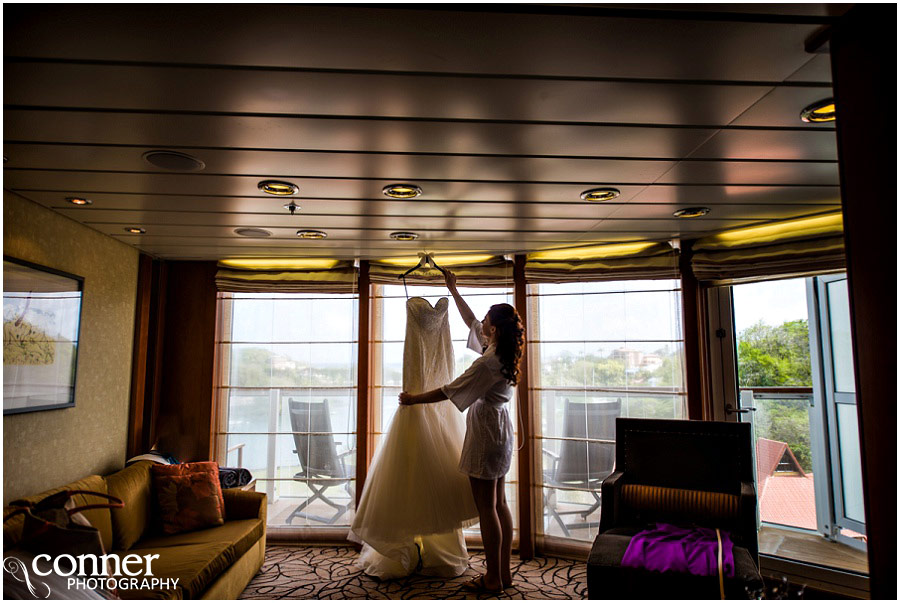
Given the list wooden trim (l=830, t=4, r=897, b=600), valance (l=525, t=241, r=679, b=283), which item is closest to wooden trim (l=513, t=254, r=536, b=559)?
valance (l=525, t=241, r=679, b=283)

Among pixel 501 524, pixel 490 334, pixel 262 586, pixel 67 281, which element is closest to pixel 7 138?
pixel 67 281

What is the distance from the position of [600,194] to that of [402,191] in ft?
3.38

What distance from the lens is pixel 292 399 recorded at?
443 centimetres

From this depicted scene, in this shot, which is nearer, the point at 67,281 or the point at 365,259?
Result: the point at 67,281

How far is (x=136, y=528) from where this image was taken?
316 cm

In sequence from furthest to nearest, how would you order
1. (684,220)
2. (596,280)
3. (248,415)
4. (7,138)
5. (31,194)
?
(248,415) < (596,280) < (684,220) < (31,194) < (7,138)

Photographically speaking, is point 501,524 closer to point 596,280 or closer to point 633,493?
point 633,493

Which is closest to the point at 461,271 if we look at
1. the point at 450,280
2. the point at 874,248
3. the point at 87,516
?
the point at 450,280

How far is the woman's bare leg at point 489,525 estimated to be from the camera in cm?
328

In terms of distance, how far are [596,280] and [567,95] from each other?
2.51 m

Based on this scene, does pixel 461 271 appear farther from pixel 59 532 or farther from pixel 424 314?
pixel 59 532

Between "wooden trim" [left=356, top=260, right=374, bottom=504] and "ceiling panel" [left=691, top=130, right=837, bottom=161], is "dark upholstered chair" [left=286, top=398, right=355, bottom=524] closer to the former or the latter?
"wooden trim" [left=356, top=260, right=374, bottom=504]

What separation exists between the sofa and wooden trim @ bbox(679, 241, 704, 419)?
3.11 m

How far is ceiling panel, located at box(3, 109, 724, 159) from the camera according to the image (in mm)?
1918
